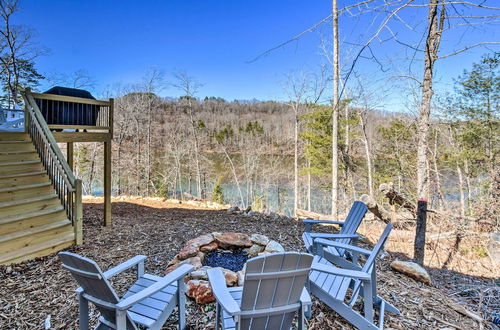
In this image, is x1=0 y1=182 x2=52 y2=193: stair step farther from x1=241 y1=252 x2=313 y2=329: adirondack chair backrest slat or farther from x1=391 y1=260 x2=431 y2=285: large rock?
x1=391 y1=260 x2=431 y2=285: large rock

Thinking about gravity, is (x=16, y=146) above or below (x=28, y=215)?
above

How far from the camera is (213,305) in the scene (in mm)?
2438

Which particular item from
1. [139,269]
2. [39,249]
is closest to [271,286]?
[139,269]

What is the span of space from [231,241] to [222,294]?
6.10 ft

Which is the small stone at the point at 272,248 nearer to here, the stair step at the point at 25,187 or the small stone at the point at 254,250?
the small stone at the point at 254,250

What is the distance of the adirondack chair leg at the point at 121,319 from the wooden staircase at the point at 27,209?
9.50 feet

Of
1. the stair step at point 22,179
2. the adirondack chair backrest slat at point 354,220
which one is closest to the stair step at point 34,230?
the stair step at point 22,179

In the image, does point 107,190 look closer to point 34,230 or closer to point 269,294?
point 34,230

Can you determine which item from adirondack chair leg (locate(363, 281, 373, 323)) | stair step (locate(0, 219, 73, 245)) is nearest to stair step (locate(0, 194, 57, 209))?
stair step (locate(0, 219, 73, 245))

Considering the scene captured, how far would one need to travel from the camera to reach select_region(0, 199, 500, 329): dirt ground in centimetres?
235

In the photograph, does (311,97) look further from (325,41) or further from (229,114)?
(229,114)

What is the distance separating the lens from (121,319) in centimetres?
161

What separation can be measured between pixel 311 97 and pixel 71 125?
12.6 metres

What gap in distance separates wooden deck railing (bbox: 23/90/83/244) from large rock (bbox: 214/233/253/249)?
2230 millimetres
